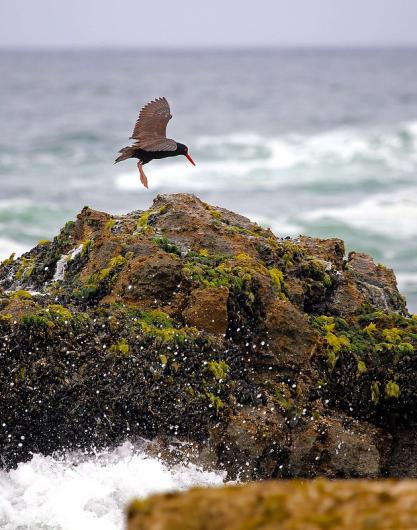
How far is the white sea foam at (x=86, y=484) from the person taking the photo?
5.32 metres

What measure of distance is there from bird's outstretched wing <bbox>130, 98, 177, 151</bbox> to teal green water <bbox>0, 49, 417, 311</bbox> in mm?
5847

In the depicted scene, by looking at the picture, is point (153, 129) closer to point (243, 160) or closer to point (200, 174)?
point (200, 174)

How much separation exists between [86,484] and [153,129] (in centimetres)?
412

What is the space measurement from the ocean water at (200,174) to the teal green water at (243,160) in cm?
7

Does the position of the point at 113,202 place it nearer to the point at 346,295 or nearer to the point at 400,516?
the point at 346,295

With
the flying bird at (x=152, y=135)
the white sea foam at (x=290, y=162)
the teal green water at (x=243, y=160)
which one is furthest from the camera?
the white sea foam at (x=290, y=162)

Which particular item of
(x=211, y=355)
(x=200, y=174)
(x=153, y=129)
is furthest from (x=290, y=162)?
(x=211, y=355)

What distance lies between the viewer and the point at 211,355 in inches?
227

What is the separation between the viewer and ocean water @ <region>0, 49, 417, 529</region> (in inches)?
215

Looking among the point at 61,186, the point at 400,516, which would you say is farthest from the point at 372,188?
the point at 400,516

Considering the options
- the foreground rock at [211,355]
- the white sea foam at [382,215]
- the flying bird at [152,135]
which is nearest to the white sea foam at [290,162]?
the white sea foam at [382,215]

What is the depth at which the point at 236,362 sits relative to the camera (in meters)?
5.90

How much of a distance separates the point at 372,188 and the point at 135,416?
2145 centimetres

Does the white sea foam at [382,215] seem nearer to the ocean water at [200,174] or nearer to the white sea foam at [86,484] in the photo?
the ocean water at [200,174]
